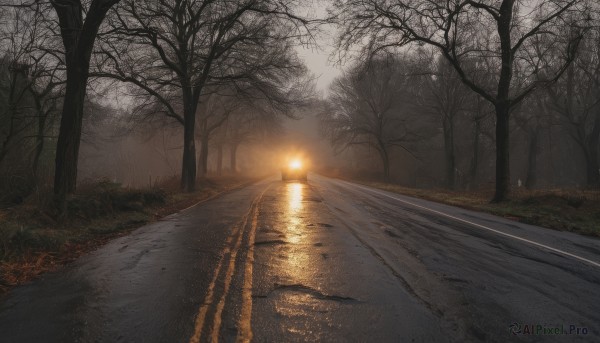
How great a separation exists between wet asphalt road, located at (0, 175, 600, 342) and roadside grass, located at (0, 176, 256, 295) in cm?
51

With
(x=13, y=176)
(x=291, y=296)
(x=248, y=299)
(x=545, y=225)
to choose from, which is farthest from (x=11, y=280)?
(x=545, y=225)

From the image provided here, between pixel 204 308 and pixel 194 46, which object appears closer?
pixel 204 308

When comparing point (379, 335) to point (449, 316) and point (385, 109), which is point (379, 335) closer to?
point (449, 316)

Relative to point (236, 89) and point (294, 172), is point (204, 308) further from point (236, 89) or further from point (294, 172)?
point (294, 172)

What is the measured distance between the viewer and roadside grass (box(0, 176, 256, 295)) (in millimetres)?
5707

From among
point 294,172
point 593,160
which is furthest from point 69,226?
point 593,160

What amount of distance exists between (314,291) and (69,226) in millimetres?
6482

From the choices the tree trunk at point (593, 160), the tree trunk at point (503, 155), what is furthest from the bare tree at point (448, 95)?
the tree trunk at point (503, 155)

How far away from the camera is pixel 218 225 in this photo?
29.0ft

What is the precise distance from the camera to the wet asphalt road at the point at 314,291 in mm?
3387

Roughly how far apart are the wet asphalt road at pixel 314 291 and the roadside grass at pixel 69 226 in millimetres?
508

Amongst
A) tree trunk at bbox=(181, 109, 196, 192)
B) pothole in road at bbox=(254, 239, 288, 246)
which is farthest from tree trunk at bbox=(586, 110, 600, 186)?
pothole in road at bbox=(254, 239, 288, 246)

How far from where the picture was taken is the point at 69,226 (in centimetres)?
827

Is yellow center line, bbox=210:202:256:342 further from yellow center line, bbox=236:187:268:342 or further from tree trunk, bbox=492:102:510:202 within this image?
tree trunk, bbox=492:102:510:202
